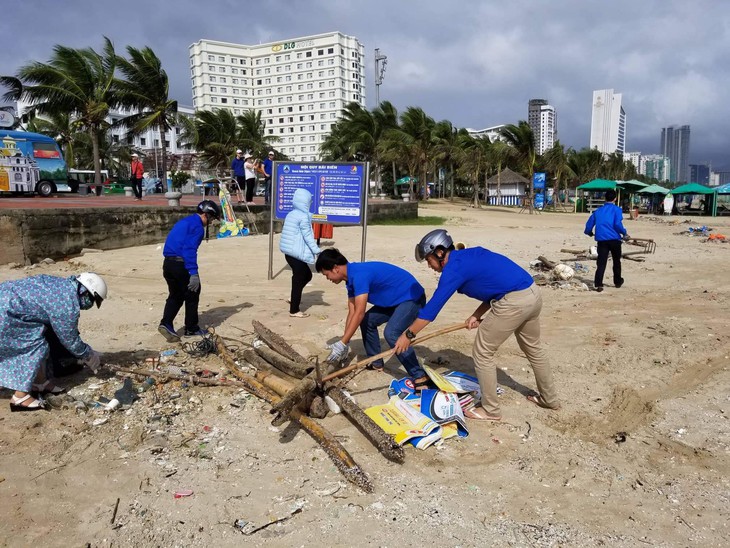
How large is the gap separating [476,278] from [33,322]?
3595mm

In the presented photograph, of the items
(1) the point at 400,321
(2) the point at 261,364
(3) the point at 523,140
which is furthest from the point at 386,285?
(3) the point at 523,140

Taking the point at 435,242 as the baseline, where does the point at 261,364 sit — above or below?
below

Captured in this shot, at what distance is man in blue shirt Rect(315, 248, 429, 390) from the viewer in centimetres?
444

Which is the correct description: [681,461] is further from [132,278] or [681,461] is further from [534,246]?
[534,246]

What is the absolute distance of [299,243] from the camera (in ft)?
23.5

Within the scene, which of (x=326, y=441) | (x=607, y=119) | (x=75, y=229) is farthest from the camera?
(x=607, y=119)

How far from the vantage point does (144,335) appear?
6.44 m

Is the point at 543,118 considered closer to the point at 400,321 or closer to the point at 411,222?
the point at 411,222

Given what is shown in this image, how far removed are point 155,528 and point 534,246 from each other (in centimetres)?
1414

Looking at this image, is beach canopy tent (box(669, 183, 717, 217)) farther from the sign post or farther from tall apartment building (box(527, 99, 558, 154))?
tall apartment building (box(527, 99, 558, 154))

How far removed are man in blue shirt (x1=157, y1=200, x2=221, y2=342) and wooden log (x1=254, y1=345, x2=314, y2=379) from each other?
1.38m

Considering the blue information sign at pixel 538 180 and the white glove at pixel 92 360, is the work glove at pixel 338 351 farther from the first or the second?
the blue information sign at pixel 538 180

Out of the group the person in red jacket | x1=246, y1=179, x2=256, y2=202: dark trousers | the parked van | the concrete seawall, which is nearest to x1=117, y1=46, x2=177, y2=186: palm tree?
the parked van

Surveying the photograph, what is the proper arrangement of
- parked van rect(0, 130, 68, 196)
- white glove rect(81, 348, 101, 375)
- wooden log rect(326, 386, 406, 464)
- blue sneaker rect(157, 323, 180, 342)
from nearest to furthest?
1. wooden log rect(326, 386, 406, 464)
2. white glove rect(81, 348, 101, 375)
3. blue sneaker rect(157, 323, 180, 342)
4. parked van rect(0, 130, 68, 196)
